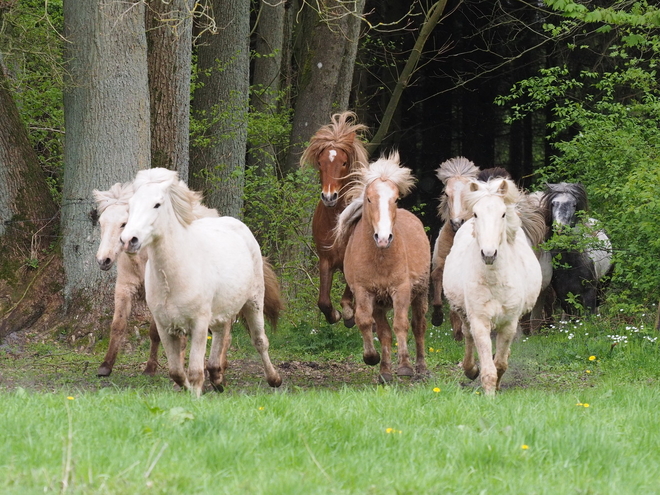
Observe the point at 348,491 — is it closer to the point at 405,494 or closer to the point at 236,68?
the point at 405,494

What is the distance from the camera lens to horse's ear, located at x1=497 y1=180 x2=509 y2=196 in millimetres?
8023

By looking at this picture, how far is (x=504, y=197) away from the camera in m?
8.09

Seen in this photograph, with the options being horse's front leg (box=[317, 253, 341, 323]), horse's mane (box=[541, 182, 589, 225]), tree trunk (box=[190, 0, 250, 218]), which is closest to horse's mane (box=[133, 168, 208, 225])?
horse's front leg (box=[317, 253, 341, 323])

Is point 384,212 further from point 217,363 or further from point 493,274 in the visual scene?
point 217,363

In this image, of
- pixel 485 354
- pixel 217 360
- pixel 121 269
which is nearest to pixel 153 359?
pixel 121 269

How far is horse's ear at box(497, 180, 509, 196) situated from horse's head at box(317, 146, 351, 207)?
136 inches

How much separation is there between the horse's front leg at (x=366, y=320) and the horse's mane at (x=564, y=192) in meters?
4.48

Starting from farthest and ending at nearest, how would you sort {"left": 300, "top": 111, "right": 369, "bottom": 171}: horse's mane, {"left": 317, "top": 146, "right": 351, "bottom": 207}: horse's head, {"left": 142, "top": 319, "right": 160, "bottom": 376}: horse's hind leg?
{"left": 300, "top": 111, "right": 369, "bottom": 171}: horse's mane < {"left": 317, "top": 146, "right": 351, "bottom": 207}: horse's head < {"left": 142, "top": 319, "right": 160, "bottom": 376}: horse's hind leg

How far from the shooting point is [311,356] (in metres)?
12.1

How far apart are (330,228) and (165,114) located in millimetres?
2977

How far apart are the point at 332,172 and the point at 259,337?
2.69 m

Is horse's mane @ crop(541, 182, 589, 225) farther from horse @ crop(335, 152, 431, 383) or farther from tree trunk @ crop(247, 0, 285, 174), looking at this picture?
tree trunk @ crop(247, 0, 285, 174)

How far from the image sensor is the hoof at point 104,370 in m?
9.89

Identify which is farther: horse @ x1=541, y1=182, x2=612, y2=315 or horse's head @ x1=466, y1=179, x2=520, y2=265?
horse @ x1=541, y1=182, x2=612, y2=315
